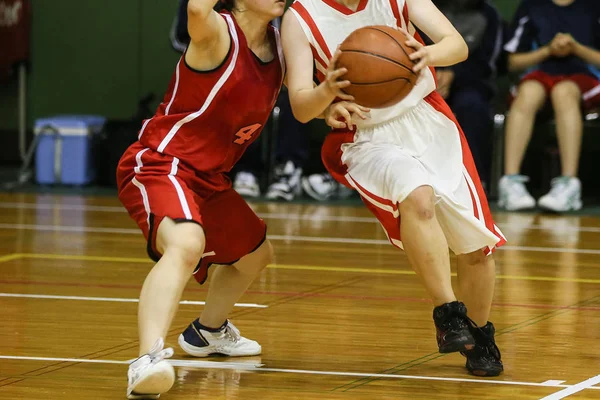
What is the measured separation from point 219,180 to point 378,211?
1.66 feet

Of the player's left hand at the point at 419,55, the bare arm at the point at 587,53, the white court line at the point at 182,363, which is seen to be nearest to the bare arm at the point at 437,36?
the player's left hand at the point at 419,55

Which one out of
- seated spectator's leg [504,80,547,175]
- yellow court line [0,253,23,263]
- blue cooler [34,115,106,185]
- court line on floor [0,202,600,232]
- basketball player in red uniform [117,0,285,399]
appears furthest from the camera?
blue cooler [34,115,106,185]

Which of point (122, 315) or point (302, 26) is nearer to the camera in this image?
point (302, 26)

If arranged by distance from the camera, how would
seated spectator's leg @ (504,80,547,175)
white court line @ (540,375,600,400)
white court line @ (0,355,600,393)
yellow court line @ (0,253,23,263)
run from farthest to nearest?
seated spectator's leg @ (504,80,547,175)
yellow court line @ (0,253,23,263)
white court line @ (0,355,600,393)
white court line @ (540,375,600,400)

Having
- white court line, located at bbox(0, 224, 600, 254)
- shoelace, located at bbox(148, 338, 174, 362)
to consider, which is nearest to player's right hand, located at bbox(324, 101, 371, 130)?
shoelace, located at bbox(148, 338, 174, 362)

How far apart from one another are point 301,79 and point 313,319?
1119 millimetres

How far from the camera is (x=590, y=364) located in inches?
135

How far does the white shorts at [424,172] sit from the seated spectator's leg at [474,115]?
13.7 ft

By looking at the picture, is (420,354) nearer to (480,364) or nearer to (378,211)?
(480,364)

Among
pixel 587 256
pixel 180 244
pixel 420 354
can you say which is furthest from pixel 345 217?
pixel 180 244

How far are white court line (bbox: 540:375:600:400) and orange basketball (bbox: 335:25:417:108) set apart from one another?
2.98 feet

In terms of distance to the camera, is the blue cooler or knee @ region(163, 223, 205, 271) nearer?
knee @ region(163, 223, 205, 271)

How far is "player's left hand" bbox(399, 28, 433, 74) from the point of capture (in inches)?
124

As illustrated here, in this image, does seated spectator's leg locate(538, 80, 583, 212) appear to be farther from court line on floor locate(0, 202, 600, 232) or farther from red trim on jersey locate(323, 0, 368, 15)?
red trim on jersey locate(323, 0, 368, 15)
